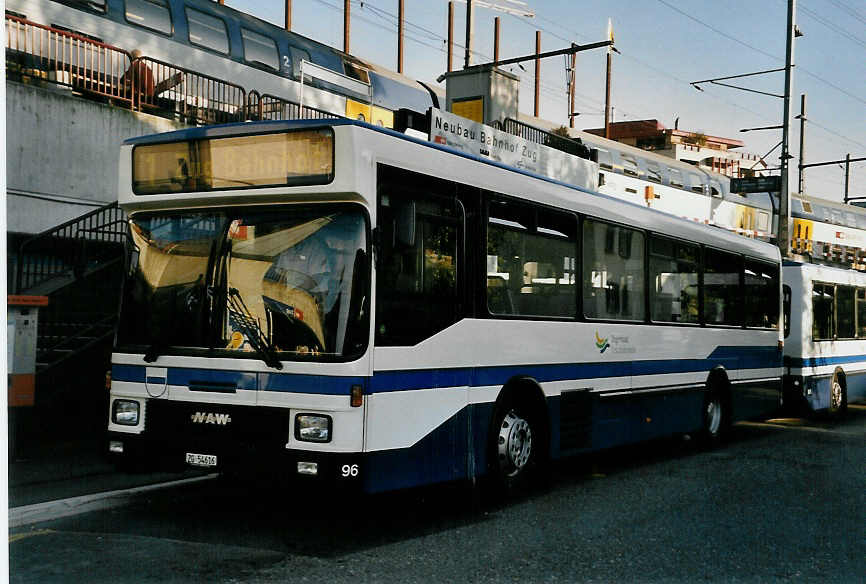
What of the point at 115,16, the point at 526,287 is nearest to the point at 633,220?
the point at 526,287

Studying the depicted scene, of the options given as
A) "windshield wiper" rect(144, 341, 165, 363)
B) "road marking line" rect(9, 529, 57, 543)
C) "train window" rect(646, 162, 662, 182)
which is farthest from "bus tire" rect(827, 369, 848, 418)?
"train window" rect(646, 162, 662, 182)

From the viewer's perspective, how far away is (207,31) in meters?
18.5

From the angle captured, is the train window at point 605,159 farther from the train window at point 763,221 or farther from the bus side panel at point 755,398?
the bus side panel at point 755,398

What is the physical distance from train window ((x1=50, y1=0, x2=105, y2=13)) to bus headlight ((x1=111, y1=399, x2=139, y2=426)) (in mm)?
9904

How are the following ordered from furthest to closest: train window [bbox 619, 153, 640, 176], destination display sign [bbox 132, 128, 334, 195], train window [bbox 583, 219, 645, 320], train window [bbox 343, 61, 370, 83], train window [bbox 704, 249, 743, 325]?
train window [bbox 619, 153, 640, 176] < train window [bbox 343, 61, 370, 83] < train window [bbox 704, 249, 743, 325] < train window [bbox 583, 219, 645, 320] < destination display sign [bbox 132, 128, 334, 195]

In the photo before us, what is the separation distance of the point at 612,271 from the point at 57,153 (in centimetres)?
812

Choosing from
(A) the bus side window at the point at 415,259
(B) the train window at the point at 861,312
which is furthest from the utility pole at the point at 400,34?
(A) the bus side window at the point at 415,259

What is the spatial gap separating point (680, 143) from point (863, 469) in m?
96.4

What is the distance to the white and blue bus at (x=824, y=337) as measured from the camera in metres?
16.7

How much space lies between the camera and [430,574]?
5965 millimetres

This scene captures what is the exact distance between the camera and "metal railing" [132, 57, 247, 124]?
1555 centimetres

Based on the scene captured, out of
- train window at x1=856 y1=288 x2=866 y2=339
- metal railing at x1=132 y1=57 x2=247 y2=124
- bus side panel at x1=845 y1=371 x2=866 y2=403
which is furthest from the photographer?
train window at x1=856 y1=288 x2=866 y2=339

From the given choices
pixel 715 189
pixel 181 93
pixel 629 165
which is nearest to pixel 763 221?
A: pixel 715 189

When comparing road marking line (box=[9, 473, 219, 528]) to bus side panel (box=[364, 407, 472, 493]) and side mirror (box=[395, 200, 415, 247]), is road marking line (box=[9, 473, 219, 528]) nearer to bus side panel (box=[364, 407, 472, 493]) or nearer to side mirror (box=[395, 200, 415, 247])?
bus side panel (box=[364, 407, 472, 493])
